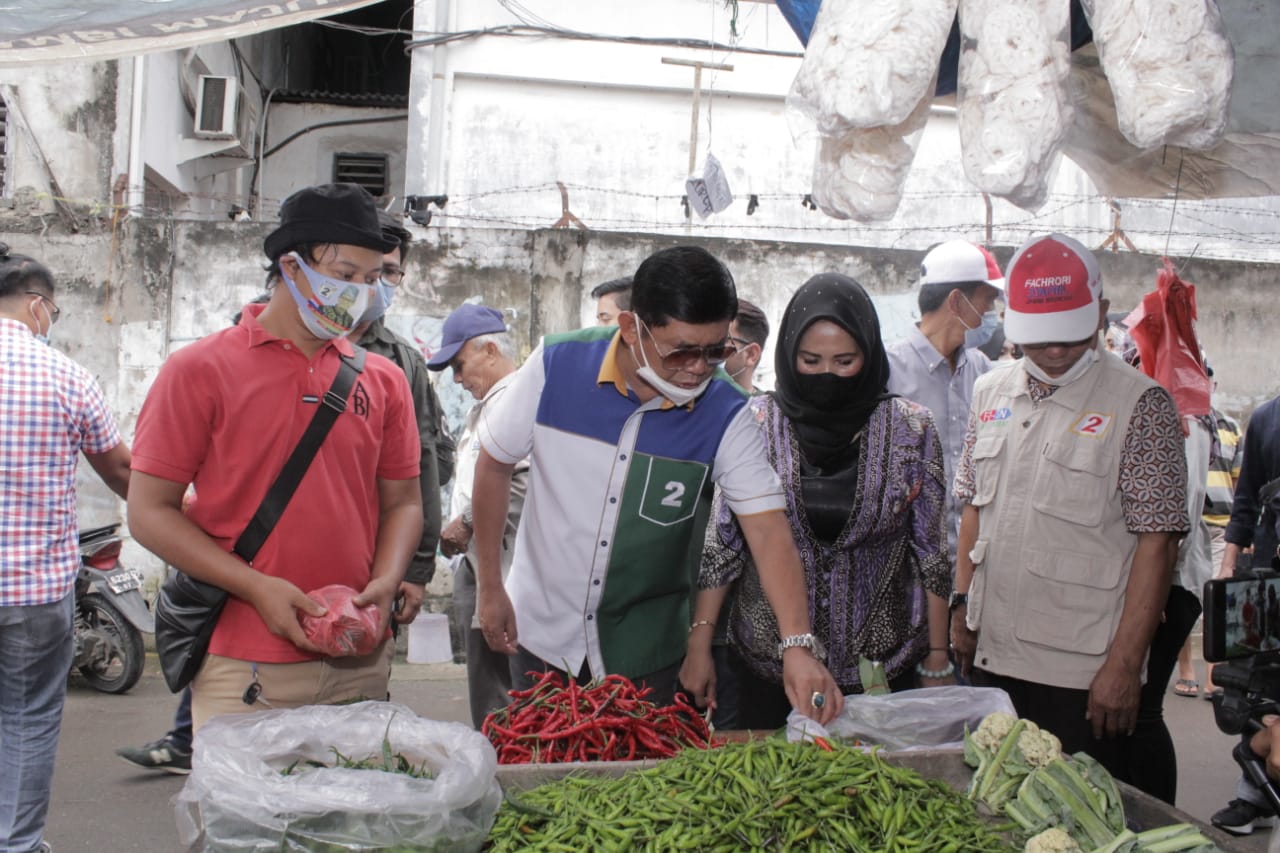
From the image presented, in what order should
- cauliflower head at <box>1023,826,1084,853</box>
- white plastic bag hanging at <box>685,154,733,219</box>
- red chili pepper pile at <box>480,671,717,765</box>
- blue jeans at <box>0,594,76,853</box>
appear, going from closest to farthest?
cauliflower head at <box>1023,826,1084,853</box>, red chili pepper pile at <box>480,671,717,765</box>, blue jeans at <box>0,594,76,853</box>, white plastic bag hanging at <box>685,154,733,219</box>

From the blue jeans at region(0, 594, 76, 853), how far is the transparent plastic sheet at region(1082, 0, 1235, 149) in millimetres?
3571

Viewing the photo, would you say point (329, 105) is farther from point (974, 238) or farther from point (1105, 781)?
point (1105, 781)

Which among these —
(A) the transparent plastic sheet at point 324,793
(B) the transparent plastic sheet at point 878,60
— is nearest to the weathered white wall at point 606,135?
(B) the transparent plastic sheet at point 878,60

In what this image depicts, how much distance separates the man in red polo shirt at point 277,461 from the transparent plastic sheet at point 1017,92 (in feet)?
5.07

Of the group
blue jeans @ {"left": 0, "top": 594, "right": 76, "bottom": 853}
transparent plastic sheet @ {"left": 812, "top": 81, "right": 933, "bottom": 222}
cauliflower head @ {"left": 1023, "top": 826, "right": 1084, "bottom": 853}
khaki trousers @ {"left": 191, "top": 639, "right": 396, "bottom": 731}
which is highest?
transparent plastic sheet @ {"left": 812, "top": 81, "right": 933, "bottom": 222}

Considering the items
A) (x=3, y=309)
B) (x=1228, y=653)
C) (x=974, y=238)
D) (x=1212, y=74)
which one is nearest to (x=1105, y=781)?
(x=1228, y=653)

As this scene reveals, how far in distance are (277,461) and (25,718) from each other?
163cm

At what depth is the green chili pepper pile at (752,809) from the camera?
214 cm

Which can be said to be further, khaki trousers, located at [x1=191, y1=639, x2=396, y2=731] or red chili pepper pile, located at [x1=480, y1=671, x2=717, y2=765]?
khaki trousers, located at [x1=191, y1=639, x2=396, y2=731]

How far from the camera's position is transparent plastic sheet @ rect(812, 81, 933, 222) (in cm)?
308

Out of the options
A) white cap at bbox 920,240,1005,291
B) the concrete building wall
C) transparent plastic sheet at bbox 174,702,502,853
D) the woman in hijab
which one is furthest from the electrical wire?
transparent plastic sheet at bbox 174,702,502,853

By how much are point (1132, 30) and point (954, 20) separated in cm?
47

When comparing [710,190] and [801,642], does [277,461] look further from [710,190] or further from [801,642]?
[710,190]

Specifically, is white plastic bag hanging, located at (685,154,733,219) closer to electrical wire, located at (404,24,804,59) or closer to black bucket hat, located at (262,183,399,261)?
black bucket hat, located at (262,183,399,261)
